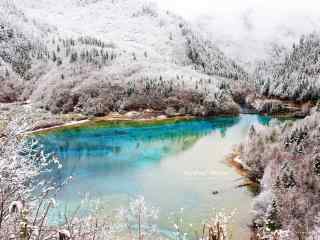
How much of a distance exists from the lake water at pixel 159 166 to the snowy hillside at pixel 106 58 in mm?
28959

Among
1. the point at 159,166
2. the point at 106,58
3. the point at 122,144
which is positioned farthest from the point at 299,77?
the point at 159,166

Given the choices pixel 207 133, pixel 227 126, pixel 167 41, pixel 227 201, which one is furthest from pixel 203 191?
pixel 167 41

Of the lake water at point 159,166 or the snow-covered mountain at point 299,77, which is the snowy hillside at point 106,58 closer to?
the snow-covered mountain at point 299,77

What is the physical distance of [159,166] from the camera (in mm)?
57562

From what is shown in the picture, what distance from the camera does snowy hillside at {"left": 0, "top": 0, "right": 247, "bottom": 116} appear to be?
121m

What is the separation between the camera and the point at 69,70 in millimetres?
133125

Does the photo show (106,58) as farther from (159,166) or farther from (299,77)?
(159,166)

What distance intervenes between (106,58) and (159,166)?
85.1 meters

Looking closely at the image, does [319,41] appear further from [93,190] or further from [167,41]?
[93,190]

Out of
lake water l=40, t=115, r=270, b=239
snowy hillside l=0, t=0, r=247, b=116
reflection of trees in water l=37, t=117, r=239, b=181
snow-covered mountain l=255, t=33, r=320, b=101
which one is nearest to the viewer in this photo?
lake water l=40, t=115, r=270, b=239

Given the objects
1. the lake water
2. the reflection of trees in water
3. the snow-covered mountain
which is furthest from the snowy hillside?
the lake water

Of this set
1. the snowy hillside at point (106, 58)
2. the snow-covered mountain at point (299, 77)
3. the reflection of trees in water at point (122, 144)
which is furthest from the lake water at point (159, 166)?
the snow-covered mountain at point (299, 77)

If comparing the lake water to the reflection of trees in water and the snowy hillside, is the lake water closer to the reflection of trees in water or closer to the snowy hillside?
the reflection of trees in water

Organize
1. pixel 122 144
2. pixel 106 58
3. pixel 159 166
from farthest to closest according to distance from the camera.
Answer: pixel 106 58, pixel 122 144, pixel 159 166
